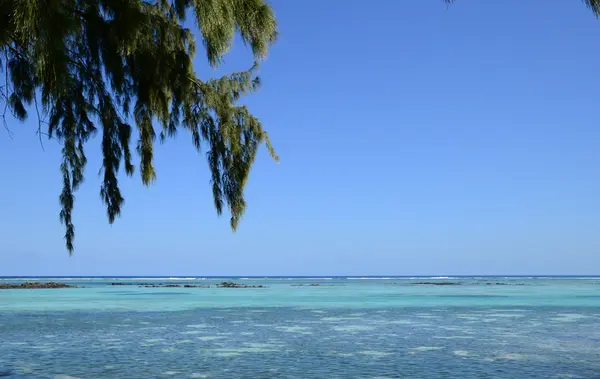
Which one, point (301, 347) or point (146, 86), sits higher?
point (146, 86)

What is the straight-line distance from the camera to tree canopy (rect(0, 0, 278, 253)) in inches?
219

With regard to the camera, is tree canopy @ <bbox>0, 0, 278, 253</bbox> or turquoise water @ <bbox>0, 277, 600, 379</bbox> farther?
turquoise water @ <bbox>0, 277, 600, 379</bbox>

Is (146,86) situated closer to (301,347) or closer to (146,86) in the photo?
(146,86)

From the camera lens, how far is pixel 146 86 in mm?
5961

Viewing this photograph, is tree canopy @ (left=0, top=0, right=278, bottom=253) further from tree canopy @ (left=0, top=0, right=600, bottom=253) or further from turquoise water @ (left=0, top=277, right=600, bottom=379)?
turquoise water @ (left=0, top=277, right=600, bottom=379)

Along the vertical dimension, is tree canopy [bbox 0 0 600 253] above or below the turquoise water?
above

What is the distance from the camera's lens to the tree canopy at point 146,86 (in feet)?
18.3

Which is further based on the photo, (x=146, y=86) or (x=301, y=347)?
(x=301, y=347)

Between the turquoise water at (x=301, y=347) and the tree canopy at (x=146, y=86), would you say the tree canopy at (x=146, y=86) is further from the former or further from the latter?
the turquoise water at (x=301, y=347)

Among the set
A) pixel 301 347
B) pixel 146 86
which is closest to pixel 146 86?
pixel 146 86

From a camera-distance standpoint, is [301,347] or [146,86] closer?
[146,86]

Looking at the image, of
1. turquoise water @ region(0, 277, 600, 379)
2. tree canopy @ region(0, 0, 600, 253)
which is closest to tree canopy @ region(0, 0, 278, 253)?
tree canopy @ region(0, 0, 600, 253)

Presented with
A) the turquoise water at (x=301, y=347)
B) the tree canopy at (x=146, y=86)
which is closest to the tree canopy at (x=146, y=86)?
the tree canopy at (x=146, y=86)

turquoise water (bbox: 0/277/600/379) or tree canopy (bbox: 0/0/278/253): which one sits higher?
tree canopy (bbox: 0/0/278/253)
